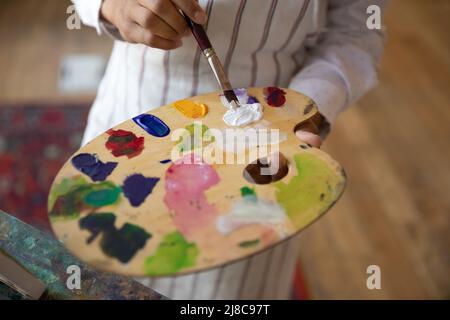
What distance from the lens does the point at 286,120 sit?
582 millimetres

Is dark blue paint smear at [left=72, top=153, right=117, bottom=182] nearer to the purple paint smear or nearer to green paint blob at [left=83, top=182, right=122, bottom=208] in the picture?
green paint blob at [left=83, top=182, right=122, bottom=208]

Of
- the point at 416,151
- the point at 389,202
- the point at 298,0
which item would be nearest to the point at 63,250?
the point at 298,0

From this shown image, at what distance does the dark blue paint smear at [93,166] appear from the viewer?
0.50 m

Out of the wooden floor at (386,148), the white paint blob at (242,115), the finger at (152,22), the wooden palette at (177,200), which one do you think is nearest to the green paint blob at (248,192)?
the wooden palette at (177,200)

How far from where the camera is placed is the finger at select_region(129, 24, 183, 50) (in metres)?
0.58

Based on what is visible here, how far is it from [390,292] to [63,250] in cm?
103

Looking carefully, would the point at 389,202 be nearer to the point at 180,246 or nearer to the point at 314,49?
the point at 314,49

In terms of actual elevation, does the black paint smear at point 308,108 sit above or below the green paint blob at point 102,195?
below

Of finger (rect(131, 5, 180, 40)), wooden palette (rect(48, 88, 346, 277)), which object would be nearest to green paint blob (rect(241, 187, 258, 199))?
wooden palette (rect(48, 88, 346, 277))

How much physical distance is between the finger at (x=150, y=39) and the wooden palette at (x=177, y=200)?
10 cm

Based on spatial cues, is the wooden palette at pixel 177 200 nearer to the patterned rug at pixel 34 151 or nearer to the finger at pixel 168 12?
the finger at pixel 168 12

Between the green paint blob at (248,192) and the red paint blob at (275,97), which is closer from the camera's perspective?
the green paint blob at (248,192)

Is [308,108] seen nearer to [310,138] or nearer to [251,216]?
[310,138]

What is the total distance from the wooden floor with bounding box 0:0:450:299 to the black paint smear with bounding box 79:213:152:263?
101cm
